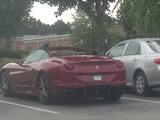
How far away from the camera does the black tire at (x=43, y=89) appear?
1275 centimetres

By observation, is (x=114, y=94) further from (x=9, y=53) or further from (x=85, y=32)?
(x=85, y=32)

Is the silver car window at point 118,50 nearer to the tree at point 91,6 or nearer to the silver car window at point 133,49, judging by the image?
the silver car window at point 133,49

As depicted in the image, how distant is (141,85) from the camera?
14539mm

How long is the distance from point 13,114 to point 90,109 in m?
1.60

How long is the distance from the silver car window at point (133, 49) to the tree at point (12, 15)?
108 feet

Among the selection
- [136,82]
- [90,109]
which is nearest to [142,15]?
[136,82]

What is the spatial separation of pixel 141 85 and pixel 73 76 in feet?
9.25

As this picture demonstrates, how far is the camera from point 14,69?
14.6 m

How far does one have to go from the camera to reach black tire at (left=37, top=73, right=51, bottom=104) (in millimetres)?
12750

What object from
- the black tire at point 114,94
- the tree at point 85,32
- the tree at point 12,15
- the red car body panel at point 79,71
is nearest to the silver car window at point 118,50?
the black tire at point 114,94

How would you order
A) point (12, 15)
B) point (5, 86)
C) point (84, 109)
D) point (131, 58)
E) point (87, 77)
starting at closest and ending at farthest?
point (84, 109) → point (87, 77) → point (131, 58) → point (5, 86) → point (12, 15)

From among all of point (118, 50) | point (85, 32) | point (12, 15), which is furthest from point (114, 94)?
point (85, 32)

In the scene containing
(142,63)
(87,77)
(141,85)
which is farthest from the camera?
(141,85)

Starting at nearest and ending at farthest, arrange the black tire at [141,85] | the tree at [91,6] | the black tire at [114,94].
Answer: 1. the black tire at [114,94]
2. the black tire at [141,85]
3. the tree at [91,6]
